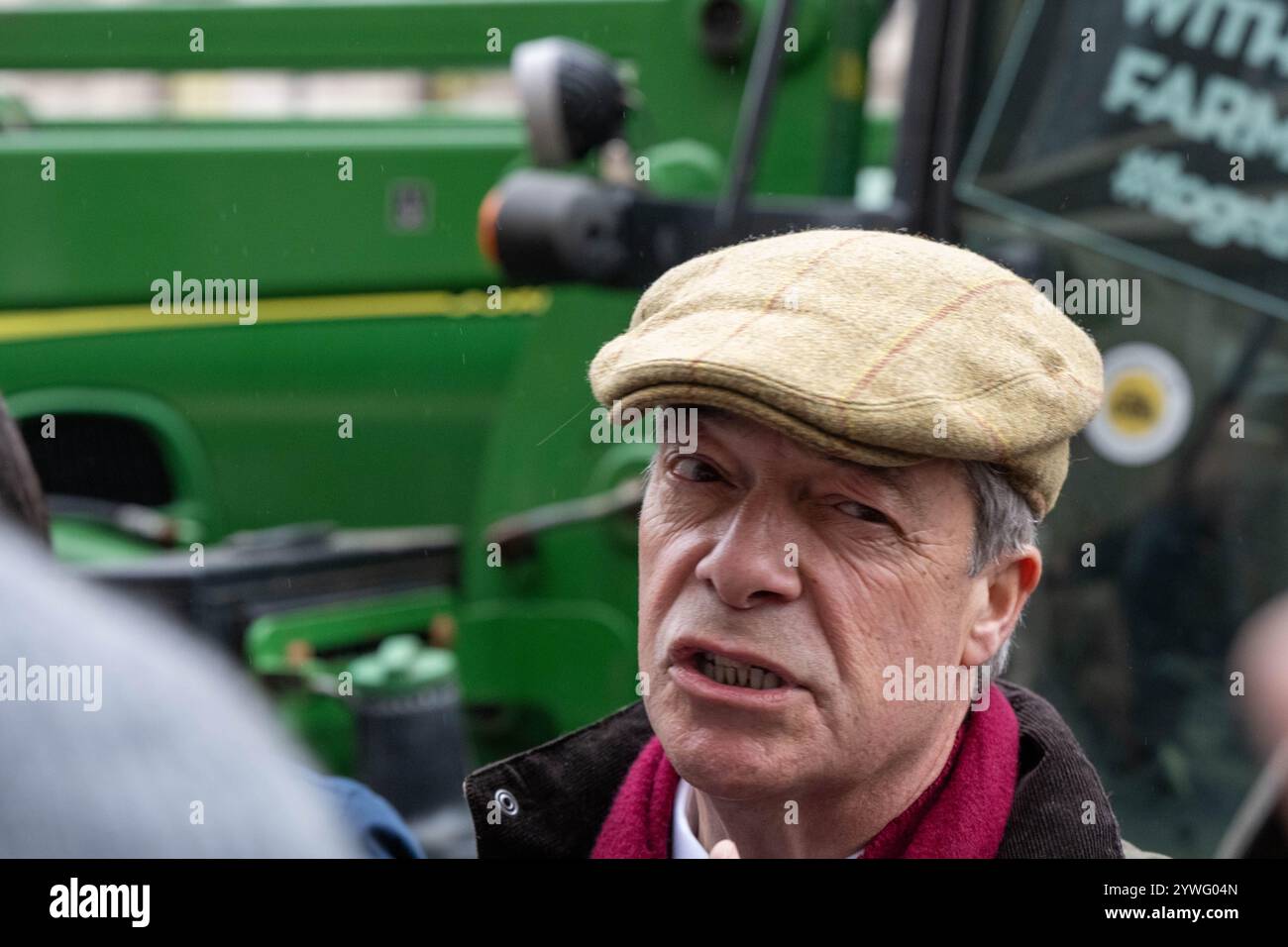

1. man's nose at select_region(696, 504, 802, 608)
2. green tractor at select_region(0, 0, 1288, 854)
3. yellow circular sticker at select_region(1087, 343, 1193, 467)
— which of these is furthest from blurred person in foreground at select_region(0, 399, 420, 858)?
yellow circular sticker at select_region(1087, 343, 1193, 467)

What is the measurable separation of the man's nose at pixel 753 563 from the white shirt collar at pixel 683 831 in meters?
0.25

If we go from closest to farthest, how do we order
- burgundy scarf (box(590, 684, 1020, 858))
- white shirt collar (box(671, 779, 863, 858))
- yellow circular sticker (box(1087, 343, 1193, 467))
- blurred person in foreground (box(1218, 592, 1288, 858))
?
burgundy scarf (box(590, 684, 1020, 858)) < white shirt collar (box(671, 779, 863, 858)) < blurred person in foreground (box(1218, 592, 1288, 858)) < yellow circular sticker (box(1087, 343, 1193, 467))

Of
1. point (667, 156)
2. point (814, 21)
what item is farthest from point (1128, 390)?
point (667, 156)

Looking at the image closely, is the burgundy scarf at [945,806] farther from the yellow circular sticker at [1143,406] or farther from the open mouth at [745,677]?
the yellow circular sticker at [1143,406]

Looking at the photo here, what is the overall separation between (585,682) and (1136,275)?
1.21 meters

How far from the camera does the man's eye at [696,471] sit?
147cm

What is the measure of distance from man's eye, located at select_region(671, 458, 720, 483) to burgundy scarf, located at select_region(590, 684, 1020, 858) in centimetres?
32

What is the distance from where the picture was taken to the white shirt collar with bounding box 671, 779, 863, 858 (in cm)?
159

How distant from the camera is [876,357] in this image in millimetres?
1395

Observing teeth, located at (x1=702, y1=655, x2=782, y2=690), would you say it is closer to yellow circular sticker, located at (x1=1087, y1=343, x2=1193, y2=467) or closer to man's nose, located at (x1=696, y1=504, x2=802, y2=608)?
man's nose, located at (x1=696, y1=504, x2=802, y2=608)

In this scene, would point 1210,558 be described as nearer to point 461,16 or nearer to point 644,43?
point 644,43

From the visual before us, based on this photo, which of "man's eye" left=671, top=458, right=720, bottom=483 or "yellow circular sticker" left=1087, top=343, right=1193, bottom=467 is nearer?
"man's eye" left=671, top=458, right=720, bottom=483

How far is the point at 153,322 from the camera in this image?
148 inches

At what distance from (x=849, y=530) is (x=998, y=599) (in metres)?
0.19
